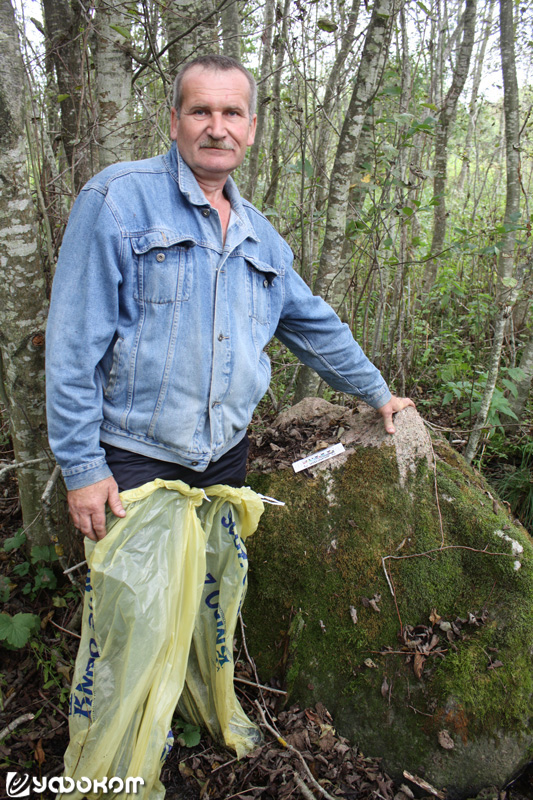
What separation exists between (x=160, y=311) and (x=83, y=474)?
587 mm

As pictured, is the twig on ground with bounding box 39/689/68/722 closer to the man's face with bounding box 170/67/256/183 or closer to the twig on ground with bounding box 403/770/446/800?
the twig on ground with bounding box 403/770/446/800

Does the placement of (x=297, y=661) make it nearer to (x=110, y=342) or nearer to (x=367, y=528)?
(x=367, y=528)

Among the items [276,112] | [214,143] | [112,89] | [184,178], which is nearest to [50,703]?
[184,178]

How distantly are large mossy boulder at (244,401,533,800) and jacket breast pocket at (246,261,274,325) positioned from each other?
93cm

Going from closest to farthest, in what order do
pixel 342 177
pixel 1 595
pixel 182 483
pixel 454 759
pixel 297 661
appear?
pixel 182 483, pixel 454 759, pixel 297 661, pixel 1 595, pixel 342 177

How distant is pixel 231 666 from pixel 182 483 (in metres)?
0.83

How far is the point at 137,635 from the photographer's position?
166 cm

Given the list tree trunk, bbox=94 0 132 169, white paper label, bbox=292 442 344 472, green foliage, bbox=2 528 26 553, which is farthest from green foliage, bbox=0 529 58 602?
tree trunk, bbox=94 0 132 169

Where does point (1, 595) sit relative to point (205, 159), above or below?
below

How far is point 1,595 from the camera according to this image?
254 centimetres

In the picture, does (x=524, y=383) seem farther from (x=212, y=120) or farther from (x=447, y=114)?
(x=447, y=114)

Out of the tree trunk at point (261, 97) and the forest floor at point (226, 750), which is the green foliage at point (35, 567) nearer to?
the forest floor at point (226, 750)

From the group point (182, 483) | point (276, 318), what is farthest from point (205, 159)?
point (182, 483)

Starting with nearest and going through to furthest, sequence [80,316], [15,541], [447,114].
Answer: [80,316]
[15,541]
[447,114]
